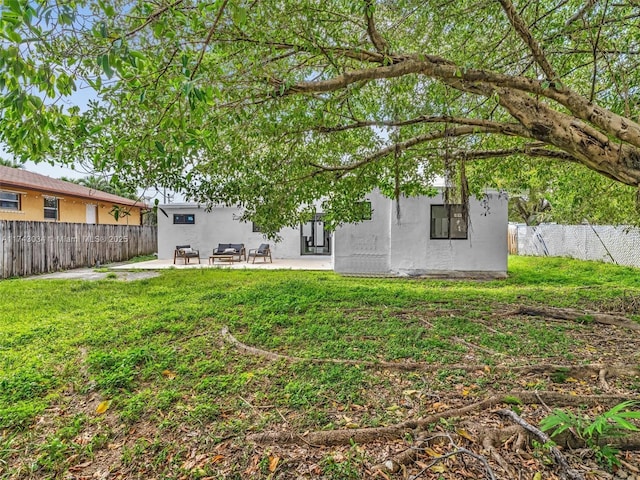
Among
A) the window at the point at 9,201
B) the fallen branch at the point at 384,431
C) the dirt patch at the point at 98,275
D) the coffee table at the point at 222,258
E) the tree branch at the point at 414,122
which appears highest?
the tree branch at the point at 414,122

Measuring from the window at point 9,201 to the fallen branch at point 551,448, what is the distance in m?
16.5

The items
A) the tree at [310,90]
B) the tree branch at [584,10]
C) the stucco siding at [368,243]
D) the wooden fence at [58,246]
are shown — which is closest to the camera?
the tree at [310,90]

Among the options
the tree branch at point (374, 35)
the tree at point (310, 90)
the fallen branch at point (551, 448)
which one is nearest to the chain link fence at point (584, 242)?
the tree at point (310, 90)

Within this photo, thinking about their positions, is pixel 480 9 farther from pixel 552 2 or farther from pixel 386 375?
pixel 386 375

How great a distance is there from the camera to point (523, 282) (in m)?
10.3

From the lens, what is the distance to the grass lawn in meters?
2.53

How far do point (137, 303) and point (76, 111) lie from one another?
4.79 metres

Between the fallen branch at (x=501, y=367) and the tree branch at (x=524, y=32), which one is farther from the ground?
the tree branch at (x=524, y=32)

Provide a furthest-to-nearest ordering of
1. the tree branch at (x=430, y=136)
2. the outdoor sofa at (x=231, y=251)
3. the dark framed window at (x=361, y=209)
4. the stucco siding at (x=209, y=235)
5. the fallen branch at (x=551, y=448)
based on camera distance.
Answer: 1. the stucco siding at (x=209, y=235)
2. the outdoor sofa at (x=231, y=251)
3. the dark framed window at (x=361, y=209)
4. the tree branch at (x=430, y=136)
5. the fallen branch at (x=551, y=448)

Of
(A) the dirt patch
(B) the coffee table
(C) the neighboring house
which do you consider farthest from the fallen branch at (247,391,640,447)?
(B) the coffee table

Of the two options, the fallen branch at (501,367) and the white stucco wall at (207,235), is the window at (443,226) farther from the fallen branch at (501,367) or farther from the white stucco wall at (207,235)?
the fallen branch at (501,367)

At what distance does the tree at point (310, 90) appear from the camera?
2.51 meters

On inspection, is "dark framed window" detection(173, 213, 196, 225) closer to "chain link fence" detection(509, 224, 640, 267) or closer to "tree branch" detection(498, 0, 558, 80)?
"tree branch" detection(498, 0, 558, 80)

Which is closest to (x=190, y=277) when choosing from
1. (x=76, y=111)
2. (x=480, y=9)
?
(x=76, y=111)
